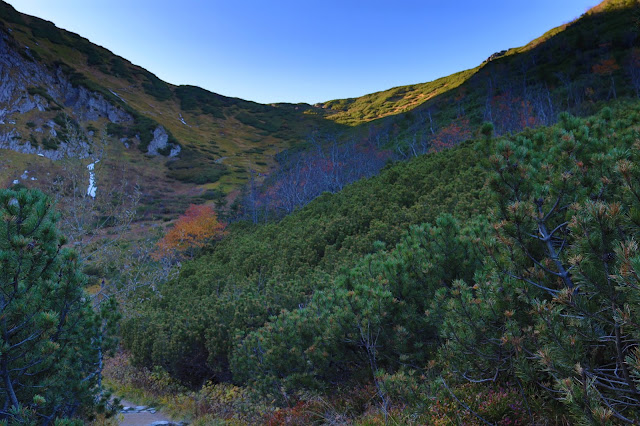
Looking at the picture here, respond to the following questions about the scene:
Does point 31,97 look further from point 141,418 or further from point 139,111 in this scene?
point 141,418

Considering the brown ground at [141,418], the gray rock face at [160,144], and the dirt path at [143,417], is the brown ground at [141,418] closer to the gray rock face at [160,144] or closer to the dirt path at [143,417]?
the dirt path at [143,417]

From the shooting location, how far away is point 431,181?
12430 millimetres

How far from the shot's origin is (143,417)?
7.18m

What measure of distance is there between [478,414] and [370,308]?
1508mm

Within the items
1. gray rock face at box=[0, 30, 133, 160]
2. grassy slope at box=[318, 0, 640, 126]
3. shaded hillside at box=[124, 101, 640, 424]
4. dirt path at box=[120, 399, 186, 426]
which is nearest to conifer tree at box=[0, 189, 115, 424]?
shaded hillside at box=[124, 101, 640, 424]

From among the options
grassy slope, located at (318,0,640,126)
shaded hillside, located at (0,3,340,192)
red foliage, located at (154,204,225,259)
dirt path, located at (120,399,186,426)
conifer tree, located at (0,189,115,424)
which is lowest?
dirt path, located at (120,399,186,426)

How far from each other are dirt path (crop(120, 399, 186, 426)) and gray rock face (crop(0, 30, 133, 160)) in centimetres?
4576

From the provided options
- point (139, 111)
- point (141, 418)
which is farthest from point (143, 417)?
point (139, 111)

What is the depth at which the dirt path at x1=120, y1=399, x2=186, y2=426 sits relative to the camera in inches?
261

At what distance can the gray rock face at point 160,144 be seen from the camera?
2692 inches

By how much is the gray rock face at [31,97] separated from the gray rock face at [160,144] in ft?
25.3

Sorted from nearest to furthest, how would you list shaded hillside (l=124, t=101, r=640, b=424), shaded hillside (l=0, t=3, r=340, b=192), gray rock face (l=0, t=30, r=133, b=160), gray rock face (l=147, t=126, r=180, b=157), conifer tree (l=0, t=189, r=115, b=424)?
1. shaded hillside (l=124, t=101, r=640, b=424)
2. conifer tree (l=0, t=189, r=115, b=424)
3. gray rock face (l=0, t=30, r=133, b=160)
4. shaded hillside (l=0, t=3, r=340, b=192)
5. gray rock face (l=147, t=126, r=180, b=157)

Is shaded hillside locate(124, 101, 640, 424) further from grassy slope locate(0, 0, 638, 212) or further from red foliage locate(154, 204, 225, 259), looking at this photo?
grassy slope locate(0, 0, 638, 212)

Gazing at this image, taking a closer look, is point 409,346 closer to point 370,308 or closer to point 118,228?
point 370,308
